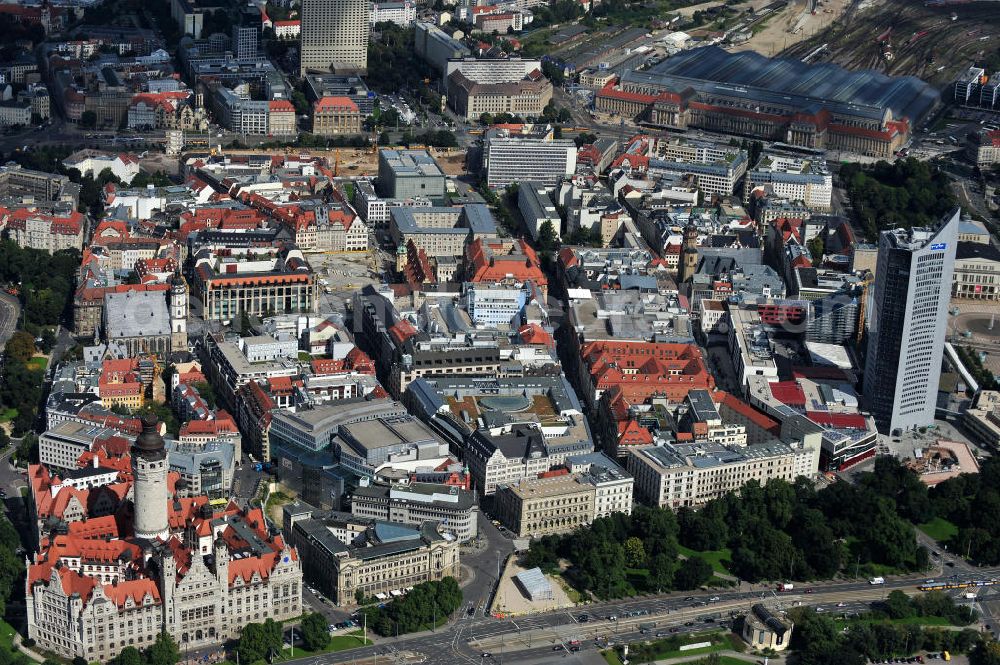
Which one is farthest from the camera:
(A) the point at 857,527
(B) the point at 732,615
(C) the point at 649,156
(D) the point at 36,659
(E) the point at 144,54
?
(E) the point at 144,54

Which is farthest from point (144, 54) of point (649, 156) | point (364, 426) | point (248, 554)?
point (248, 554)

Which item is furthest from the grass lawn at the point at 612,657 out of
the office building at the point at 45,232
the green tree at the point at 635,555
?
the office building at the point at 45,232

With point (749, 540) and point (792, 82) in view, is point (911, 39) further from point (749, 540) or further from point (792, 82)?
point (749, 540)

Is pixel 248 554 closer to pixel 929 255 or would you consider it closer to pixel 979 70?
pixel 929 255

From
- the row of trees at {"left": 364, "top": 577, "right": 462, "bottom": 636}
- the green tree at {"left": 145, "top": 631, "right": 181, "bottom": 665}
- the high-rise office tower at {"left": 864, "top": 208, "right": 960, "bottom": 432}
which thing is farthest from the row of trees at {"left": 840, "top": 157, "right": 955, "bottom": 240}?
the green tree at {"left": 145, "top": 631, "right": 181, "bottom": 665}

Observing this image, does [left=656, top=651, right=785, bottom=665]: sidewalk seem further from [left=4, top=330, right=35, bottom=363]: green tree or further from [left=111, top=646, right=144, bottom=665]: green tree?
[left=4, top=330, right=35, bottom=363]: green tree

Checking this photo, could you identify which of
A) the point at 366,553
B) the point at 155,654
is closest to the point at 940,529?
the point at 366,553
